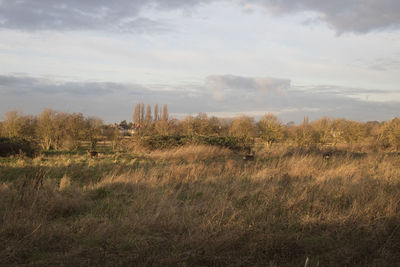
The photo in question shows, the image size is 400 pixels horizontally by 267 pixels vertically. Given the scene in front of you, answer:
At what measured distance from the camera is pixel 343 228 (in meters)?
5.47

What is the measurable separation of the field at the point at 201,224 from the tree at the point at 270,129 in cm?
2221

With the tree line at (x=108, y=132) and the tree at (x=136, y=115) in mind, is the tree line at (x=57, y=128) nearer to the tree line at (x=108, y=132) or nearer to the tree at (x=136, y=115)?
the tree line at (x=108, y=132)

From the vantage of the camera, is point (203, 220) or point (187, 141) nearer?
point (203, 220)

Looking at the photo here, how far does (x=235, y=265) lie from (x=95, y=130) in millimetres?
24436

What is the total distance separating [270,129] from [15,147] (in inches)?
875

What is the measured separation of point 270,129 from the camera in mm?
30641

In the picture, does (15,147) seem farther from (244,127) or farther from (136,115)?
(136,115)

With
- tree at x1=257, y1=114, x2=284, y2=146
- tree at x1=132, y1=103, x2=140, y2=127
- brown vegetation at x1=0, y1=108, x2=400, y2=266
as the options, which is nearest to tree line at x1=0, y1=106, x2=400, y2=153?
tree at x1=257, y1=114, x2=284, y2=146

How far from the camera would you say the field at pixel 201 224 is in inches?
171

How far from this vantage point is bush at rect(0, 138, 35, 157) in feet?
60.8

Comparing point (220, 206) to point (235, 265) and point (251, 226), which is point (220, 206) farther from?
point (235, 265)

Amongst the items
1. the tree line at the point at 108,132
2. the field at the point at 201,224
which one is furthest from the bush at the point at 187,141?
the field at the point at 201,224

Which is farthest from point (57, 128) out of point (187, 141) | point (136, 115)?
point (136, 115)

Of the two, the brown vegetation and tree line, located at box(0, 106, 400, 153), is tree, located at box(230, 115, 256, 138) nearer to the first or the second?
tree line, located at box(0, 106, 400, 153)
